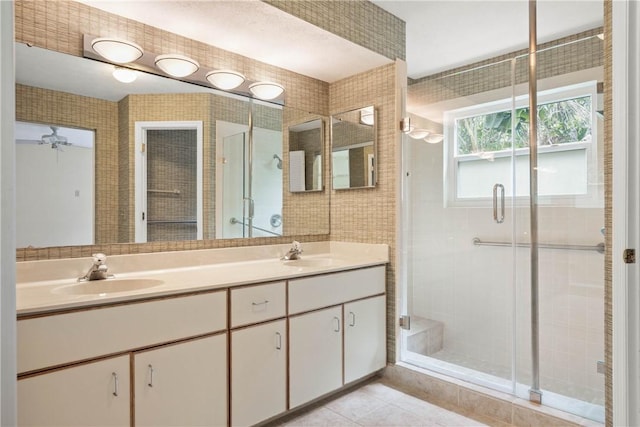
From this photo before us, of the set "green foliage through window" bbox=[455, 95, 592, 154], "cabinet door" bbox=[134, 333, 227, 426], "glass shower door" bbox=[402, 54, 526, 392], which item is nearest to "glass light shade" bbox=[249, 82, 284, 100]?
"glass shower door" bbox=[402, 54, 526, 392]

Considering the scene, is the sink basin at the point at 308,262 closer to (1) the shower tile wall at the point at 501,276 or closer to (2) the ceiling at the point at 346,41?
(1) the shower tile wall at the point at 501,276

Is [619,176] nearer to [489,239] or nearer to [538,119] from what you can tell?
[538,119]

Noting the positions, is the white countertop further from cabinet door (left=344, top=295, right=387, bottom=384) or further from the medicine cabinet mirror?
the medicine cabinet mirror

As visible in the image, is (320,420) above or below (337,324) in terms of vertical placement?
below

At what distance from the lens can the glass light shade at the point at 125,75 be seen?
1907 mm

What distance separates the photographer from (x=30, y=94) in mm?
1679

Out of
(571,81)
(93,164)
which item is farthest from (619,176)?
(93,164)

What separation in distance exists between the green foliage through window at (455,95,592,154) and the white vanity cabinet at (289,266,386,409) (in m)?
1.16

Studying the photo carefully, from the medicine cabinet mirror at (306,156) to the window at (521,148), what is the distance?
0.95m

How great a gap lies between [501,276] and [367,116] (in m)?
1.46

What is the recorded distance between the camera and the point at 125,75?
1.93 metres

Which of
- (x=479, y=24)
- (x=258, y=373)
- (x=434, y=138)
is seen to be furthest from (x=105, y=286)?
(x=479, y=24)

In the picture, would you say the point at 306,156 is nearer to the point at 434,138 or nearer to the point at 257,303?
the point at 434,138

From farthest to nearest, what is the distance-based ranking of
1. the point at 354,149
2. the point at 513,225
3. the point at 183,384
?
the point at 354,149 → the point at 513,225 → the point at 183,384
